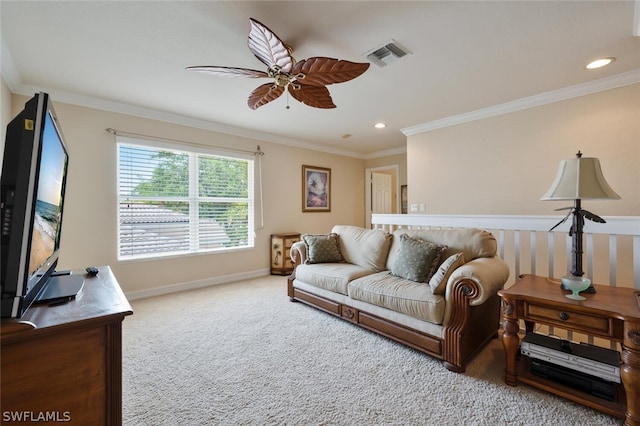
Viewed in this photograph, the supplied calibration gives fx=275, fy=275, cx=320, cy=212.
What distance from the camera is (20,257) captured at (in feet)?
2.70

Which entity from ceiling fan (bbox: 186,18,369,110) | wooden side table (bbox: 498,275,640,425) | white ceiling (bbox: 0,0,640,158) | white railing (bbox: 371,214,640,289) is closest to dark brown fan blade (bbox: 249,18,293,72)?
ceiling fan (bbox: 186,18,369,110)

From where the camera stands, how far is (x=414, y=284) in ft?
7.77

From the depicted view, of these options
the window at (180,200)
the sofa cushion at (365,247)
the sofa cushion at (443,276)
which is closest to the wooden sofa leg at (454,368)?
the sofa cushion at (443,276)

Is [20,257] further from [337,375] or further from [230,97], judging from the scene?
[230,97]

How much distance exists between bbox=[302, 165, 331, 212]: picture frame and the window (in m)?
1.14

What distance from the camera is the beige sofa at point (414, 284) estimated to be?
199 centimetres

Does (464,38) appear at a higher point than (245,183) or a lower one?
higher

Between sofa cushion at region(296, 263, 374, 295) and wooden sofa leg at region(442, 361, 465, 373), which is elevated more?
sofa cushion at region(296, 263, 374, 295)

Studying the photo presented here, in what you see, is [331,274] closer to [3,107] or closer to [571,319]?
[571,319]

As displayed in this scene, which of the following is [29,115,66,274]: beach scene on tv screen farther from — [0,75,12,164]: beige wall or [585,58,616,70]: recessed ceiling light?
[585,58,616,70]: recessed ceiling light

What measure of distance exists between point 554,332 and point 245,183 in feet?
14.2

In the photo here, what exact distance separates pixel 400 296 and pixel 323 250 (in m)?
1.28

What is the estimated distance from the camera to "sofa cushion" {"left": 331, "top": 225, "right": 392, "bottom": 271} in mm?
3021

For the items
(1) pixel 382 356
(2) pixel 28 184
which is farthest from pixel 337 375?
(2) pixel 28 184
